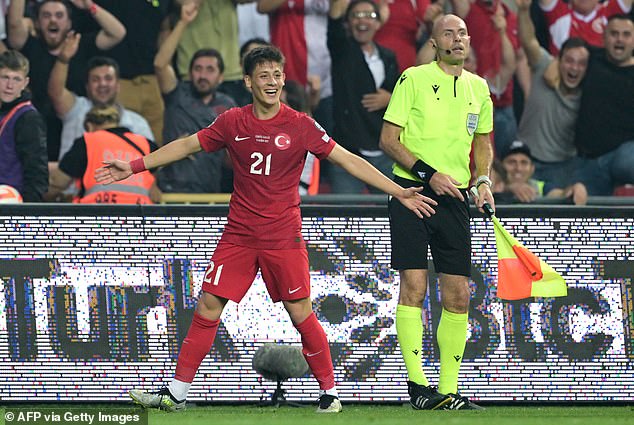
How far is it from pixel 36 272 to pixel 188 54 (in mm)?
4086

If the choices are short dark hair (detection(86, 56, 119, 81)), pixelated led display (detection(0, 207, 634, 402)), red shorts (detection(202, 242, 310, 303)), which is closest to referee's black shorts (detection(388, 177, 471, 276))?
red shorts (detection(202, 242, 310, 303))

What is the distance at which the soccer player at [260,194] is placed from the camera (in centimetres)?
747

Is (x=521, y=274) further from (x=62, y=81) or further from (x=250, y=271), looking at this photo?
(x=62, y=81)

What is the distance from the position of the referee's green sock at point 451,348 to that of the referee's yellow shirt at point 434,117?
2.81 ft

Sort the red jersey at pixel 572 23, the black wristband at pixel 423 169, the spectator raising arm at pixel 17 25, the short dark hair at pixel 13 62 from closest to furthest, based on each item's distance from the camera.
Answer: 1. the black wristband at pixel 423 169
2. the short dark hair at pixel 13 62
3. the spectator raising arm at pixel 17 25
4. the red jersey at pixel 572 23

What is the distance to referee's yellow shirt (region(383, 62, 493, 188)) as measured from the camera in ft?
25.9

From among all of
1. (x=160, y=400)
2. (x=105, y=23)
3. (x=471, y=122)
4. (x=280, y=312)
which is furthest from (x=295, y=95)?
(x=160, y=400)

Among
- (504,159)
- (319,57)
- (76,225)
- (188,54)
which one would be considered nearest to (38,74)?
(188,54)

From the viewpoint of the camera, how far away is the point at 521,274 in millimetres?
8078

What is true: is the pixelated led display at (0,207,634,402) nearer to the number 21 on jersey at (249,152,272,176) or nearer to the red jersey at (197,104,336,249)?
the red jersey at (197,104,336,249)

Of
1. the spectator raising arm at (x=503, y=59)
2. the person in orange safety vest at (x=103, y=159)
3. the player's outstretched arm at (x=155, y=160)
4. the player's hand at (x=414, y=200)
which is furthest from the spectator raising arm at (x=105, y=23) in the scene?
the player's hand at (x=414, y=200)

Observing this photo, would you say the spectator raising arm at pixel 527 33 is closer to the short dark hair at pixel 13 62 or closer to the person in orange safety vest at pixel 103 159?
the person in orange safety vest at pixel 103 159

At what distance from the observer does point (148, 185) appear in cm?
1086

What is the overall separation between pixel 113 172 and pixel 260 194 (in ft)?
2.91
